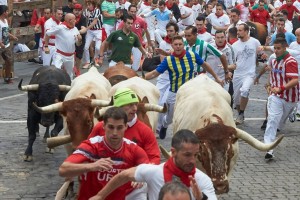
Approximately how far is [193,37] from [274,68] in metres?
1.58

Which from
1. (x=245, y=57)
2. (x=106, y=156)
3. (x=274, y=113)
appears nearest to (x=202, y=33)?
(x=245, y=57)

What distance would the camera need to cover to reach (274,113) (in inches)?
508

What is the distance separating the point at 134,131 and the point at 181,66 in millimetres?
4902

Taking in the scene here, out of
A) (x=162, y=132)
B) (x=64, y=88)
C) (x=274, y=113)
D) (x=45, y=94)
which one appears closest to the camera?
(x=45, y=94)

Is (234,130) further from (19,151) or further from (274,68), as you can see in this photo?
(19,151)

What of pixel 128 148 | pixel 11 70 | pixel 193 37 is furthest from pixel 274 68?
pixel 11 70

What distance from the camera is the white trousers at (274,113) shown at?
504 inches

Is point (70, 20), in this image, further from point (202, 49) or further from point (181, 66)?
point (181, 66)

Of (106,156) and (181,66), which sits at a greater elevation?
(106,156)

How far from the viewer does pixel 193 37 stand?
13.8m

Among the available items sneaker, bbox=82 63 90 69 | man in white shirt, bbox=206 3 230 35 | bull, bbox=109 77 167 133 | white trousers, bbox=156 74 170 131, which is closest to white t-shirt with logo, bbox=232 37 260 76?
white trousers, bbox=156 74 170 131

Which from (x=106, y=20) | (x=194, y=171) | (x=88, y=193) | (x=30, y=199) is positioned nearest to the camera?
(x=194, y=171)

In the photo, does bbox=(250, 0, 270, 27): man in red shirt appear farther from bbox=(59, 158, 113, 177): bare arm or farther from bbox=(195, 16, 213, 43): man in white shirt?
bbox=(59, 158, 113, 177): bare arm

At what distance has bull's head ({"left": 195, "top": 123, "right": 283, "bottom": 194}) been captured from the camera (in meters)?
8.38
